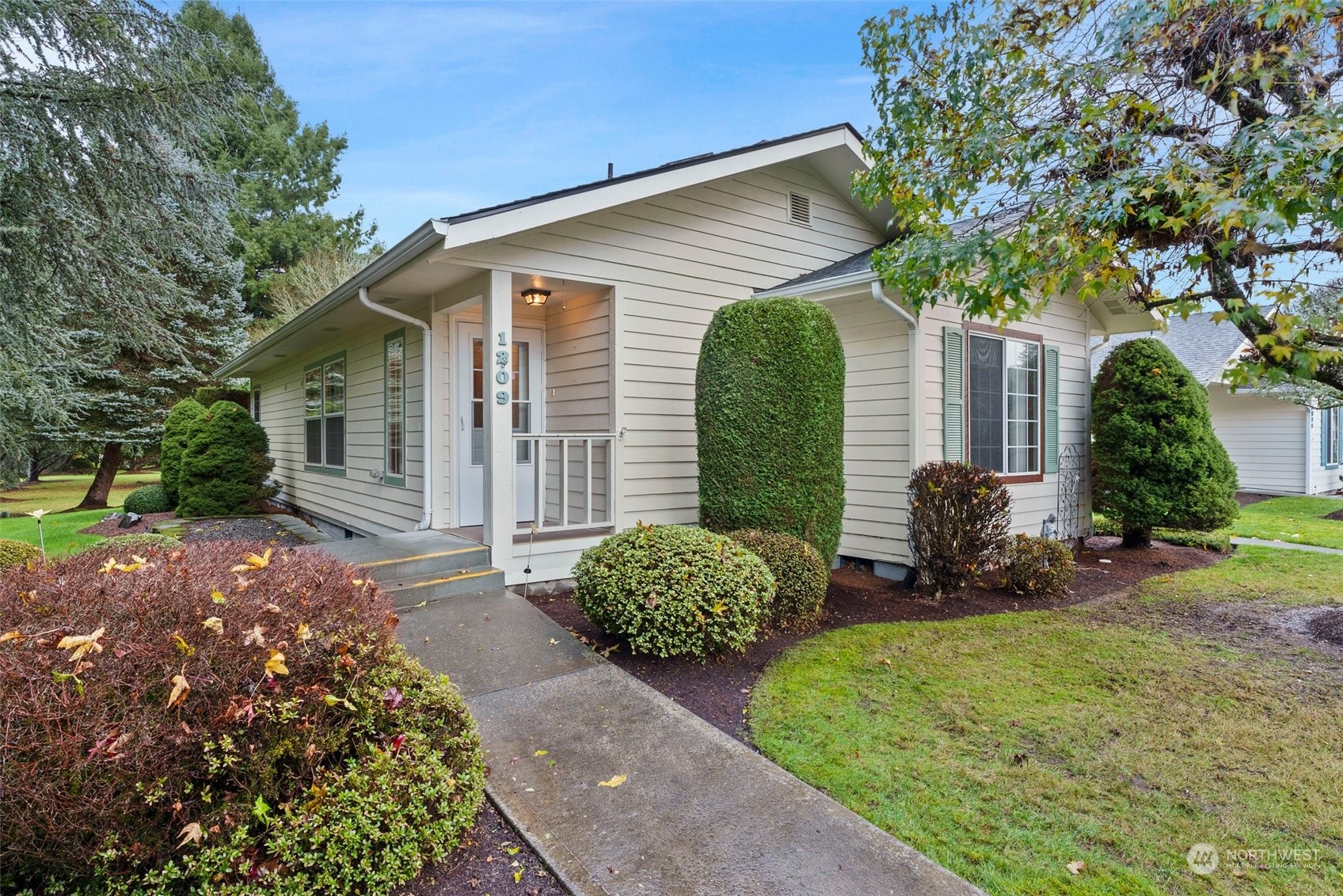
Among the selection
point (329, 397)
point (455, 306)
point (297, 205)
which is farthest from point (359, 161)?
point (455, 306)

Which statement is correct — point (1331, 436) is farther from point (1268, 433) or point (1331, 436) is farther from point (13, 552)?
point (13, 552)

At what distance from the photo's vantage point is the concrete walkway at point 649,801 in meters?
2.11

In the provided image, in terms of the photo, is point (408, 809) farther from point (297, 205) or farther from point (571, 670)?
point (297, 205)

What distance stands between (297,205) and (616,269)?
76.5 feet

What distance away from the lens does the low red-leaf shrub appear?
165 cm

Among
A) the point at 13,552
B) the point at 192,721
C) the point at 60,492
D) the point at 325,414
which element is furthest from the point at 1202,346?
the point at 60,492

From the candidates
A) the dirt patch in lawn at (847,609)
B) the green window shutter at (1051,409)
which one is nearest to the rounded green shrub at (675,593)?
the dirt patch in lawn at (847,609)

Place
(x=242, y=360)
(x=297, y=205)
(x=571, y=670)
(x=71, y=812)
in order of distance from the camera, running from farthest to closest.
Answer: (x=297, y=205) → (x=242, y=360) → (x=571, y=670) → (x=71, y=812)

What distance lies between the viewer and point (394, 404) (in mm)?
7414

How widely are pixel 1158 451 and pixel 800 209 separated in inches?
215

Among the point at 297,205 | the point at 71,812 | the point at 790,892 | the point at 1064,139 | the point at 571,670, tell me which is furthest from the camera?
the point at 297,205

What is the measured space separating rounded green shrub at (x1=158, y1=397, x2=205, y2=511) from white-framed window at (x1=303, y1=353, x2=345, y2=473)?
2.63 m

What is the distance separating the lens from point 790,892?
6.67 feet

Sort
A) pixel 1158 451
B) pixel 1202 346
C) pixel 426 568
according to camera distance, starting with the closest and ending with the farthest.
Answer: pixel 426 568 → pixel 1158 451 → pixel 1202 346
